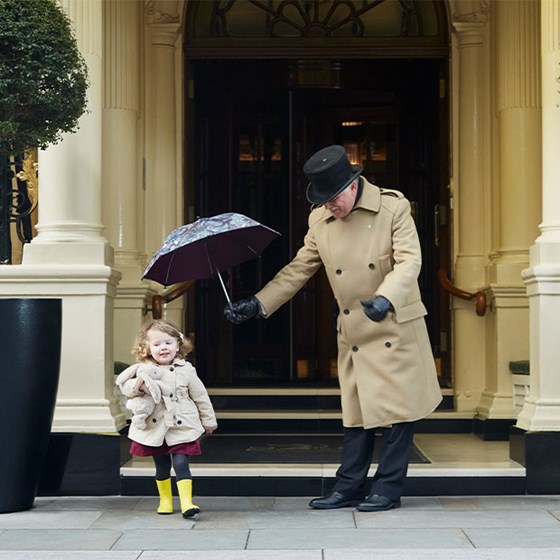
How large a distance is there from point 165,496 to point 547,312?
243 centimetres

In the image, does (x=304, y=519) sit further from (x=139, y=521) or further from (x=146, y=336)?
(x=146, y=336)

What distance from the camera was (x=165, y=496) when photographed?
22.4 ft

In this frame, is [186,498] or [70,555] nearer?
[70,555]

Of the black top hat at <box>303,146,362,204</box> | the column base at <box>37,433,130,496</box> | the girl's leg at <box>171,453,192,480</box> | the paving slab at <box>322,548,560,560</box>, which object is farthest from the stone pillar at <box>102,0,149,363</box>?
the paving slab at <box>322,548,560,560</box>

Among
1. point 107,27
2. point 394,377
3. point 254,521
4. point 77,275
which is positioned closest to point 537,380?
point 394,377

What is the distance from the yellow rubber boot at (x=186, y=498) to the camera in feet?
21.6

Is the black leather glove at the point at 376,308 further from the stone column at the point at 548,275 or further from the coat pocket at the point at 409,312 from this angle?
the stone column at the point at 548,275

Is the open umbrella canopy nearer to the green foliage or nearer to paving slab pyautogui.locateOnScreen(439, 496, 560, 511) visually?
the green foliage

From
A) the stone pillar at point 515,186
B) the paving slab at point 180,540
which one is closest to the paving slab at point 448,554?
the paving slab at point 180,540

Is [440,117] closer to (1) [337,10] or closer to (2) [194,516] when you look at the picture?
(1) [337,10]

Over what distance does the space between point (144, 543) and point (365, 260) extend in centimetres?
188

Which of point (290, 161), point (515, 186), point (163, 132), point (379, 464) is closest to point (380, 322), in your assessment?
point (379, 464)

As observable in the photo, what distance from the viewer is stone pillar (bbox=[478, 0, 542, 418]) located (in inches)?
383

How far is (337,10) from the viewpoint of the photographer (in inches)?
436
